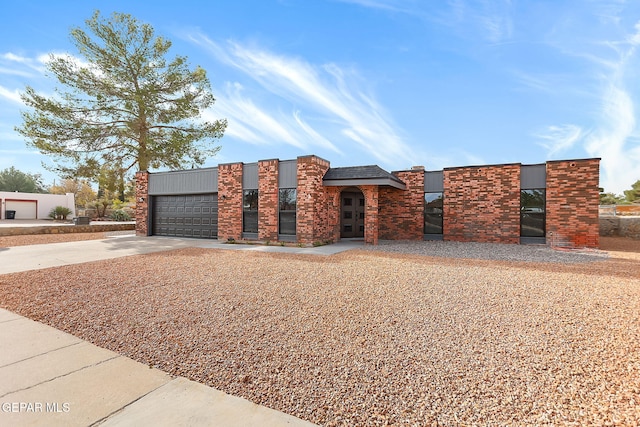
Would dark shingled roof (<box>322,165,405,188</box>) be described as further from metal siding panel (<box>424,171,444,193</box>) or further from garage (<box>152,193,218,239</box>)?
garage (<box>152,193,218,239</box>)

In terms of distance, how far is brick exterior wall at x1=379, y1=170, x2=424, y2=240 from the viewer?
14250mm

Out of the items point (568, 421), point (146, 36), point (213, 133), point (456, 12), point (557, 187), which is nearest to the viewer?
point (568, 421)

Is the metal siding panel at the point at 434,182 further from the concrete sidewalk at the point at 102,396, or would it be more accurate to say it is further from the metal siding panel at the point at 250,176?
the concrete sidewalk at the point at 102,396

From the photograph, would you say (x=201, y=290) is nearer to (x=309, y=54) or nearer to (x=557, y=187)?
→ (x=309, y=54)

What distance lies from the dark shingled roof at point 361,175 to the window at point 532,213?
5765mm

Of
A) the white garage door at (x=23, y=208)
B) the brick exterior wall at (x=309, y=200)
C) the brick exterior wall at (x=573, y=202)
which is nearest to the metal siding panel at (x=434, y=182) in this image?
the brick exterior wall at (x=573, y=202)

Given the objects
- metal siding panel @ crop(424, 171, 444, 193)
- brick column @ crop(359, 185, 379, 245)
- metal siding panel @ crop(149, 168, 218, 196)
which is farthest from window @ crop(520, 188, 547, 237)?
metal siding panel @ crop(149, 168, 218, 196)

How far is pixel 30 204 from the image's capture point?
27.3 meters

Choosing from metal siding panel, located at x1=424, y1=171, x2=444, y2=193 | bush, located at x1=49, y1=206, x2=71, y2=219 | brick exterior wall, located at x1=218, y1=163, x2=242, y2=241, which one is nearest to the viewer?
brick exterior wall, located at x1=218, y1=163, x2=242, y2=241

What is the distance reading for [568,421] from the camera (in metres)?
1.94

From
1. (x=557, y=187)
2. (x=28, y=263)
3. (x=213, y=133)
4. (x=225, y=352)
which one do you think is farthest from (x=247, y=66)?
(x=557, y=187)

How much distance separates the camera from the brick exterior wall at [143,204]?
1587cm

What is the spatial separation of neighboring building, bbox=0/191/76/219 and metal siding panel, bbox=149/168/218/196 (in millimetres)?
21281

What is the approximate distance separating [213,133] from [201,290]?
1685 centimetres
